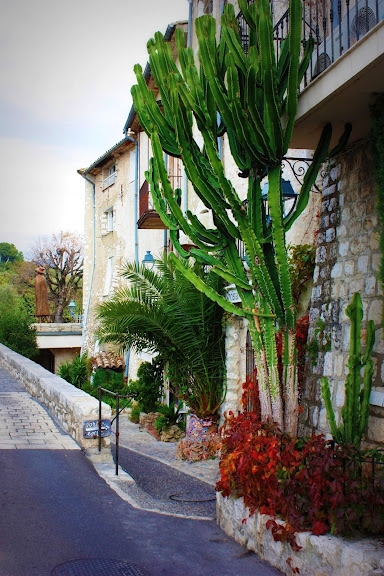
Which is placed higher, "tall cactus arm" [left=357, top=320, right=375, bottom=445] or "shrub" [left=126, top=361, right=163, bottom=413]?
"tall cactus arm" [left=357, top=320, right=375, bottom=445]

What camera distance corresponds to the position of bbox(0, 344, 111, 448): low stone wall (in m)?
9.33

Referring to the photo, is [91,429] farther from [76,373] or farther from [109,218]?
[109,218]

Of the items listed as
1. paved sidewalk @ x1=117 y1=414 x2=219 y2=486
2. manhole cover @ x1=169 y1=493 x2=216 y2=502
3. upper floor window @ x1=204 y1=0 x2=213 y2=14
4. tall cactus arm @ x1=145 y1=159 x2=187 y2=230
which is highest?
upper floor window @ x1=204 y1=0 x2=213 y2=14

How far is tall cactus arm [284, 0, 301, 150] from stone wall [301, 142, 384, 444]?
88cm

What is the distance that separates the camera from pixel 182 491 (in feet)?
29.3

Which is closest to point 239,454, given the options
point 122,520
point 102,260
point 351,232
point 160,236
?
point 122,520

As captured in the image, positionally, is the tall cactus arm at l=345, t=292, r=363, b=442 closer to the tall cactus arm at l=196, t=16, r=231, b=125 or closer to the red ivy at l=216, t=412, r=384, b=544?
the red ivy at l=216, t=412, r=384, b=544

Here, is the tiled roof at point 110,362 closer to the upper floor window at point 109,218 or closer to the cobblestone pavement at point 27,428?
the upper floor window at point 109,218

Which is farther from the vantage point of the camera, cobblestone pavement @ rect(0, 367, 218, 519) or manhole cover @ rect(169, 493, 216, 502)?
manhole cover @ rect(169, 493, 216, 502)

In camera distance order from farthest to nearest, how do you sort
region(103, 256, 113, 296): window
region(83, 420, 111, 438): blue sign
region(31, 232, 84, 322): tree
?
region(31, 232, 84, 322): tree
region(103, 256, 113, 296): window
region(83, 420, 111, 438): blue sign

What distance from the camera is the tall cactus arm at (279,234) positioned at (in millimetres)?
6531

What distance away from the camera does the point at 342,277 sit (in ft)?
23.2

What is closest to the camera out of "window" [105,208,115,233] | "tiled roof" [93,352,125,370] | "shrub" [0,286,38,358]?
"tiled roof" [93,352,125,370]

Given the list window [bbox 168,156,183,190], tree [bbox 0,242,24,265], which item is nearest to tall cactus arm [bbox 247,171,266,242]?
window [bbox 168,156,183,190]
